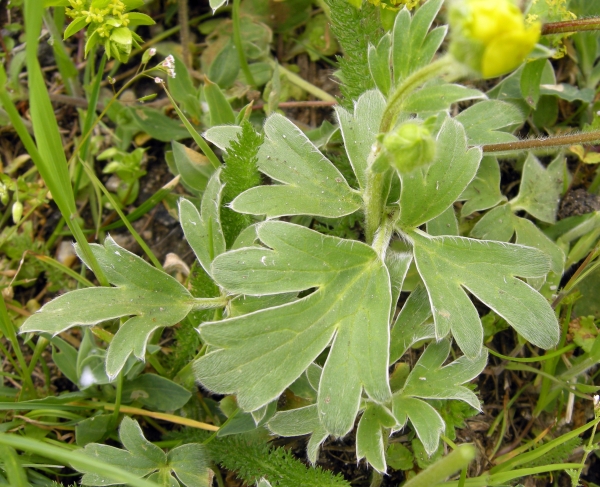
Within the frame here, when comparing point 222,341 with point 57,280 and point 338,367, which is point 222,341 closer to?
point 338,367

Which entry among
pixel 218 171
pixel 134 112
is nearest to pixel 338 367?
pixel 218 171

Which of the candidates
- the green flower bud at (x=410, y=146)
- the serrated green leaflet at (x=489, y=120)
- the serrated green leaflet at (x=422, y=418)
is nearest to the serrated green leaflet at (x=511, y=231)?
the serrated green leaflet at (x=489, y=120)

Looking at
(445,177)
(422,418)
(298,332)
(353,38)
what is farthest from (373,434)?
(353,38)

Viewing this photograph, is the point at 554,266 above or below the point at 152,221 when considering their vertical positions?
below

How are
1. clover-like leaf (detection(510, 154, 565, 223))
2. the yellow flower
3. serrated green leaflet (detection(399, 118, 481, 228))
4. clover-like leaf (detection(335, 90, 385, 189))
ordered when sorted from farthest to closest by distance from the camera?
clover-like leaf (detection(510, 154, 565, 223)) < clover-like leaf (detection(335, 90, 385, 189)) < serrated green leaflet (detection(399, 118, 481, 228)) < the yellow flower

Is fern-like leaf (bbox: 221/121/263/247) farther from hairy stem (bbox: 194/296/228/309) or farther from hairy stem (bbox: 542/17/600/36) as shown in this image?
hairy stem (bbox: 542/17/600/36)

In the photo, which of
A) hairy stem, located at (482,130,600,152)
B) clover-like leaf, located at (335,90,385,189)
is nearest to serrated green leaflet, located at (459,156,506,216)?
hairy stem, located at (482,130,600,152)
